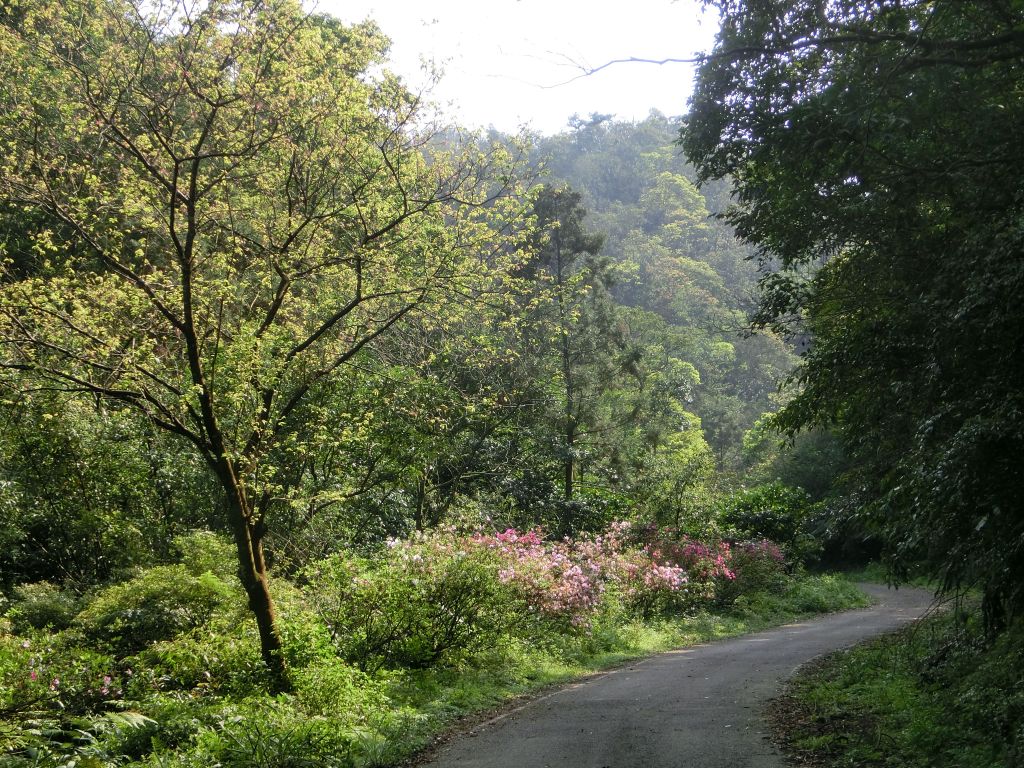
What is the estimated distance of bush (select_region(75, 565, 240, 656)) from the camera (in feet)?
32.3

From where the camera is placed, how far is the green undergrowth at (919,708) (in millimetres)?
6250

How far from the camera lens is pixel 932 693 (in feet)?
27.2

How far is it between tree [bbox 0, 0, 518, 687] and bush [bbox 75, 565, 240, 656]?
214 cm

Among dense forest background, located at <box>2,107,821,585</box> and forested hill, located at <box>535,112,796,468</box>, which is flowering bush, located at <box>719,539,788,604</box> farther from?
forested hill, located at <box>535,112,796,468</box>

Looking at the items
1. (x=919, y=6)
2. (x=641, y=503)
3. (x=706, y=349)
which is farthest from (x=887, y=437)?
(x=706, y=349)

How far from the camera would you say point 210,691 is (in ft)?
26.9

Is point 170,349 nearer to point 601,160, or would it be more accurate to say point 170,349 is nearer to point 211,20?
point 211,20

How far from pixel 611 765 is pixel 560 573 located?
25.9 ft

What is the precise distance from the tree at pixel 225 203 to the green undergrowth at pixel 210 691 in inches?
25.0

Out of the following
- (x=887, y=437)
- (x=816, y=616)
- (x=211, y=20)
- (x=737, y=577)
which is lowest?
(x=816, y=616)

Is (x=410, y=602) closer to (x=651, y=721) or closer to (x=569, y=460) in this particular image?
(x=651, y=721)

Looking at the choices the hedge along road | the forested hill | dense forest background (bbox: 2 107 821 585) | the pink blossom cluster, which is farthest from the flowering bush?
the forested hill

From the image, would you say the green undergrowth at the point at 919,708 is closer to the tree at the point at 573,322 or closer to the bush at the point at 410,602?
the bush at the point at 410,602

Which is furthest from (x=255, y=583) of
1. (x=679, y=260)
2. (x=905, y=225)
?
(x=679, y=260)
